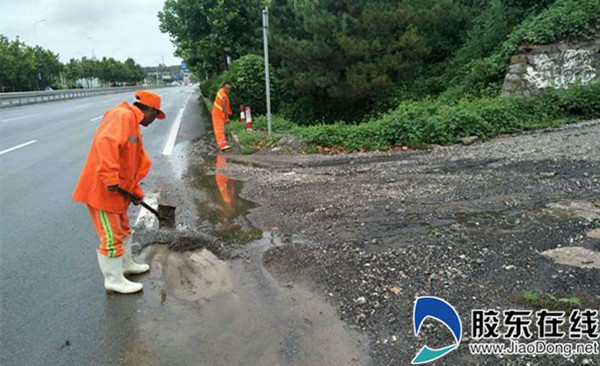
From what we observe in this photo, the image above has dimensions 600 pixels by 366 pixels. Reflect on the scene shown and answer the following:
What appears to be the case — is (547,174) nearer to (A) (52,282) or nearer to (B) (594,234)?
(B) (594,234)

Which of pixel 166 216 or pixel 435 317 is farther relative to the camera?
pixel 166 216

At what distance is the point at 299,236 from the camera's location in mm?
4848

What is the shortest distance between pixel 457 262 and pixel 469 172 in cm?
342

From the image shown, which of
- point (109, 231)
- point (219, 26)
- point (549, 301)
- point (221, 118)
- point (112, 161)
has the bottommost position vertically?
point (549, 301)

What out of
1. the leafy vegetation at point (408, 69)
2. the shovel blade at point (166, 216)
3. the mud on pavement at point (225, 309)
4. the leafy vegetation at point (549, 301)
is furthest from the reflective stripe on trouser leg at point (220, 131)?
the leafy vegetation at point (549, 301)

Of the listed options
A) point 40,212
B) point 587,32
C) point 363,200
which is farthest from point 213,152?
point 587,32

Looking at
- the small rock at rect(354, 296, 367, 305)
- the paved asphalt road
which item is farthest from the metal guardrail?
the small rock at rect(354, 296, 367, 305)

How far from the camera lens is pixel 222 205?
6.23 m

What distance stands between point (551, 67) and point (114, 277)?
1185 cm

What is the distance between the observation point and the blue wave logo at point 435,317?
9.23 ft

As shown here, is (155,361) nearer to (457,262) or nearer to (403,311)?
(403,311)

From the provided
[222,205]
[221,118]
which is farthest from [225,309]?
[221,118]

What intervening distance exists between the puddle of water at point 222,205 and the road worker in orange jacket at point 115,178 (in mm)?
1291

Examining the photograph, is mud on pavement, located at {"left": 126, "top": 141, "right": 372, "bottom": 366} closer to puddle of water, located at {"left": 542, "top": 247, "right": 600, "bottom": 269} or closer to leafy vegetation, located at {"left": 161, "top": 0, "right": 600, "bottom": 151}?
puddle of water, located at {"left": 542, "top": 247, "right": 600, "bottom": 269}
